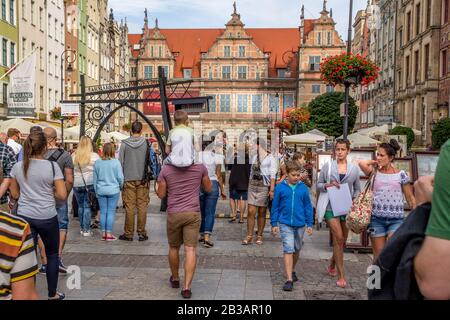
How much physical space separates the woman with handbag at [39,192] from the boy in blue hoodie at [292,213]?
→ 2.61 metres

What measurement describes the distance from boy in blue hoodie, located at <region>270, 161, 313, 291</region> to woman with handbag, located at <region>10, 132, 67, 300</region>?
2.61 m

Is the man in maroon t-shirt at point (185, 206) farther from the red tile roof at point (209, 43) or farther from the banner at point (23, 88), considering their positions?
the red tile roof at point (209, 43)

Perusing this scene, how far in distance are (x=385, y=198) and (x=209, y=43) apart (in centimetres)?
7710

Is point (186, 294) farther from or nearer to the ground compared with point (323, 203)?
nearer to the ground

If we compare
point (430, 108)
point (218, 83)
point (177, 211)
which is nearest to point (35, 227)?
point (177, 211)

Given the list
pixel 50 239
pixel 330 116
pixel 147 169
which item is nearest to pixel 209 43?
pixel 330 116

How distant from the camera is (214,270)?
24.7 feet

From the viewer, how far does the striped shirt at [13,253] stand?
2367 millimetres

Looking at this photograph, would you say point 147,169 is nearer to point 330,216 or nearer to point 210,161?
point 210,161

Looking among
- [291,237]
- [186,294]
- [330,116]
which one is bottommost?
[186,294]

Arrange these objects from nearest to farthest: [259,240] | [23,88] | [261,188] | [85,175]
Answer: [259,240]
[261,188]
[85,175]
[23,88]

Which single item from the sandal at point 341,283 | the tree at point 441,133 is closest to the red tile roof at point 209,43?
the tree at point 441,133

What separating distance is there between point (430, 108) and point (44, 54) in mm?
26866

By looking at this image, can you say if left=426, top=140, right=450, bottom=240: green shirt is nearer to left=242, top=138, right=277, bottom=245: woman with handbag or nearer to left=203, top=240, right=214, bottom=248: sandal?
left=203, top=240, right=214, bottom=248: sandal
